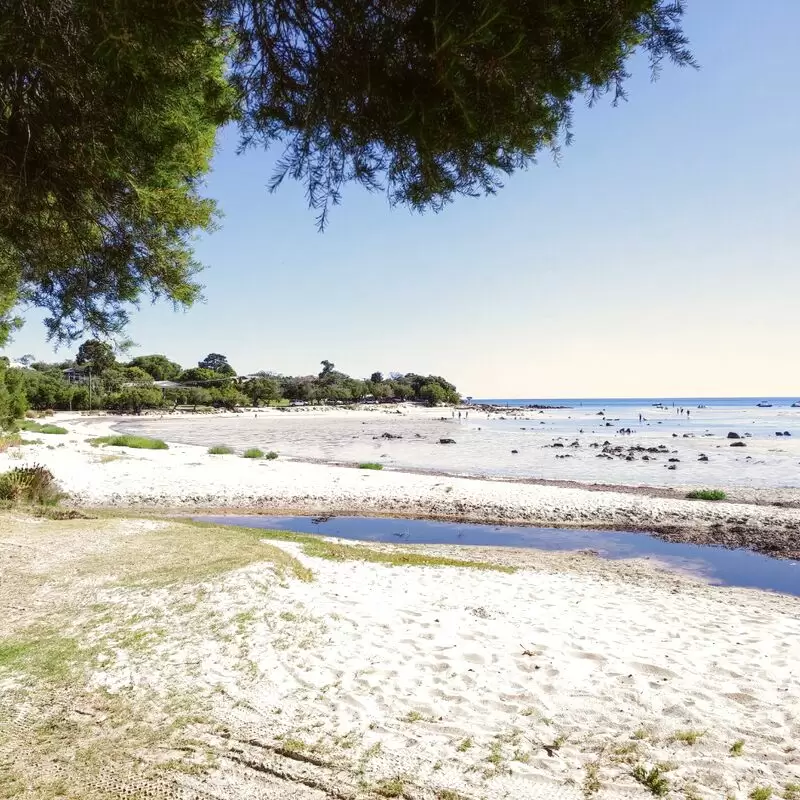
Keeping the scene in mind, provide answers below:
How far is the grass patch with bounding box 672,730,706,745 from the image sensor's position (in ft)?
14.4

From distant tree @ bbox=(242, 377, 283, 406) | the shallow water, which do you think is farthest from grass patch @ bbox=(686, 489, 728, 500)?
distant tree @ bbox=(242, 377, 283, 406)

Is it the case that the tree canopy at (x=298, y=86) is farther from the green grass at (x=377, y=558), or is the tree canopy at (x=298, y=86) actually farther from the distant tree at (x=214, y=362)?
the distant tree at (x=214, y=362)

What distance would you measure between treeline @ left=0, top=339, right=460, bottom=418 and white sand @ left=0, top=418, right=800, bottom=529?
4.01 meters

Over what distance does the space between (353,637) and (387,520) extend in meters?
11.8

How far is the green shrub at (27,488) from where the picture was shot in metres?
14.0

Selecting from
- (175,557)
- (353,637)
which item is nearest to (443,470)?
(175,557)

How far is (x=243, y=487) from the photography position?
2131 cm

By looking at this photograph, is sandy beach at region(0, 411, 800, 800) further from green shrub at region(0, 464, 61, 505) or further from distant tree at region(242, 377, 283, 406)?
distant tree at region(242, 377, 283, 406)

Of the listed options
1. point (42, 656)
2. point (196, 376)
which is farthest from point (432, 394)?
point (42, 656)

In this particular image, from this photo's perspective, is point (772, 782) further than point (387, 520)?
No

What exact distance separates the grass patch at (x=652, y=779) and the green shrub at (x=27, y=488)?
1456 centimetres

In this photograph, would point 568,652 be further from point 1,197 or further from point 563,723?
point 1,197

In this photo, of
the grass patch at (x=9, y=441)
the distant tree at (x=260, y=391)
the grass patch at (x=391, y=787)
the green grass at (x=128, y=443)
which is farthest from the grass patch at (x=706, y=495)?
the distant tree at (x=260, y=391)

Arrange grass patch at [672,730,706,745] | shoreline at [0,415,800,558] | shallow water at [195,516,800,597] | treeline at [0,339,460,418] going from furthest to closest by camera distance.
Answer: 1. treeline at [0,339,460,418]
2. shoreline at [0,415,800,558]
3. shallow water at [195,516,800,597]
4. grass patch at [672,730,706,745]
